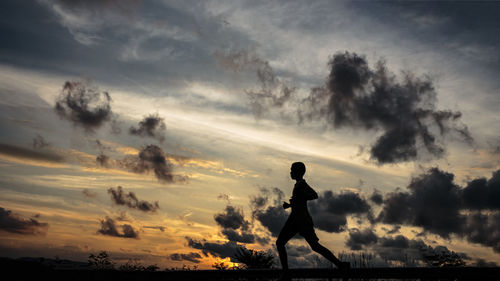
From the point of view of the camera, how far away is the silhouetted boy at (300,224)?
7.79 meters

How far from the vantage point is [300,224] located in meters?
7.86

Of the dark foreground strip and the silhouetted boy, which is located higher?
the silhouetted boy

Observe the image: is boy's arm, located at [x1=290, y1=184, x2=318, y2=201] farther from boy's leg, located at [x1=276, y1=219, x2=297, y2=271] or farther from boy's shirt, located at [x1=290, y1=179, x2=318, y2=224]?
boy's leg, located at [x1=276, y1=219, x2=297, y2=271]

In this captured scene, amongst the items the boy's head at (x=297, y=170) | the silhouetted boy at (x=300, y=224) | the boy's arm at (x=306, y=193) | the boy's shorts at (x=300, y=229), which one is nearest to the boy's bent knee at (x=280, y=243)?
the silhouetted boy at (x=300, y=224)

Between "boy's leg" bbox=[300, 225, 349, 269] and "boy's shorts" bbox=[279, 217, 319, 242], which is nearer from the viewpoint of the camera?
"boy's leg" bbox=[300, 225, 349, 269]

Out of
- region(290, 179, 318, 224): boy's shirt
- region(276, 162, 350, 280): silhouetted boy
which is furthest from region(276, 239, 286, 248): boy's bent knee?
region(290, 179, 318, 224): boy's shirt

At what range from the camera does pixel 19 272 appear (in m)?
7.98

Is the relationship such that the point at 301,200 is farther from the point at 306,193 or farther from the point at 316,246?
the point at 316,246

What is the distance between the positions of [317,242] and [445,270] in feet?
7.51

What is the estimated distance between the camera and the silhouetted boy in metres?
7.79

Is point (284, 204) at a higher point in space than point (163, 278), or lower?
higher

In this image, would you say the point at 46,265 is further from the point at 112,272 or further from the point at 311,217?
the point at 311,217

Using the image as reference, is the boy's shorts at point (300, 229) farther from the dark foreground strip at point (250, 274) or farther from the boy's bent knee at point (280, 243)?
the dark foreground strip at point (250, 274)

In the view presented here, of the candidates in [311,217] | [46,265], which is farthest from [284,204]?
[46,265]
